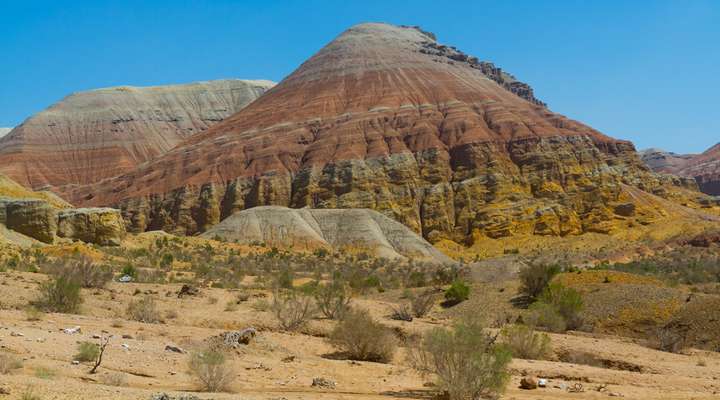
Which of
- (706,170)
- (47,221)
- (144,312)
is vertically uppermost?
(706,170)

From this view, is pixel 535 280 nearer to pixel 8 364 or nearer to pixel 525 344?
pixel 525 344

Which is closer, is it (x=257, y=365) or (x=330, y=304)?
(x=257, y=365)

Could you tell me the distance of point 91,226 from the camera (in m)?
42.4

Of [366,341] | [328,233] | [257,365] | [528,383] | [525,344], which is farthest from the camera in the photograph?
[328,233]

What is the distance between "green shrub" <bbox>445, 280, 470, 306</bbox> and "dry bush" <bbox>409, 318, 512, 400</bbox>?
16130 millimetres

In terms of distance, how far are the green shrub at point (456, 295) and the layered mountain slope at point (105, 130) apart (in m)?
103

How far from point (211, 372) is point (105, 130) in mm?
131066

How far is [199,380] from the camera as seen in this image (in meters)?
9.99

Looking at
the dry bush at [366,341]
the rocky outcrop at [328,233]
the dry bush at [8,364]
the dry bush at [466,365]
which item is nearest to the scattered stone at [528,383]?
the dry bush at [466,365]

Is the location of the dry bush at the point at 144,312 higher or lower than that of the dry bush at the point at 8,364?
lower

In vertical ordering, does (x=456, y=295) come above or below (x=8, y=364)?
below

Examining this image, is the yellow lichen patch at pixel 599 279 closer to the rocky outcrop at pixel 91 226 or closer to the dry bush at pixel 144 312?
the dry bush at pixel 144 312

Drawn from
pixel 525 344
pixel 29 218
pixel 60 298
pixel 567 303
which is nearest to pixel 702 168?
pixel 567 303

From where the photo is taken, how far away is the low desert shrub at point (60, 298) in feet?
56.0
